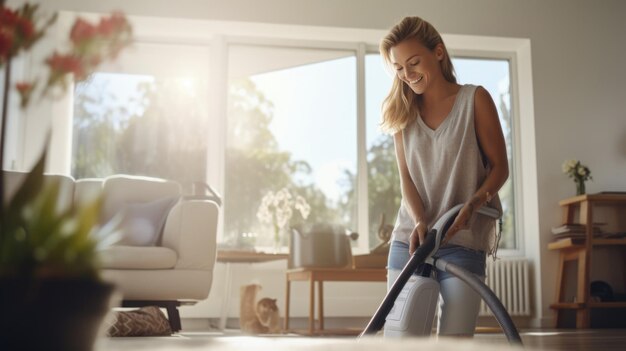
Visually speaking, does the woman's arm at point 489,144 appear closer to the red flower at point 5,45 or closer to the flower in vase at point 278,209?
the red flower at point 5,45

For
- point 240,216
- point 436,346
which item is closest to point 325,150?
point 240,216

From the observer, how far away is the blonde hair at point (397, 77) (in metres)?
2.04

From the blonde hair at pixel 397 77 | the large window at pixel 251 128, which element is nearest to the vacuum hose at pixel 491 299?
the blonde hair at pixel 397 77

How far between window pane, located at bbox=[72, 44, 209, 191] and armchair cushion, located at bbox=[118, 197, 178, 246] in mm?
1141

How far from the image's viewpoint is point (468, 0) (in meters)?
5.77

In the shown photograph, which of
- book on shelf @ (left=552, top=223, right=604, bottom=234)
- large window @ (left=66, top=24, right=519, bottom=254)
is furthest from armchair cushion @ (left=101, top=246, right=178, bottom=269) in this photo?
book on shelf @ (left=552, top=223, right=604, bottom=234)

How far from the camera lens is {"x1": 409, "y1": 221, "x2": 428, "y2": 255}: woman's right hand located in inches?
75.1

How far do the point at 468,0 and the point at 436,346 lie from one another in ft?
18.1

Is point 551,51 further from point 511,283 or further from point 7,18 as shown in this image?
point 7,18

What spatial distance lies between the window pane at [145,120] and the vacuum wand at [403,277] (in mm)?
3831

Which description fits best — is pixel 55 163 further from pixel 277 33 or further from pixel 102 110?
pixel 277 33

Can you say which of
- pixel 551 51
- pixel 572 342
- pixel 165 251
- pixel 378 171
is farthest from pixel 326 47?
pixel 572 342

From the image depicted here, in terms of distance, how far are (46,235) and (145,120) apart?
5.16m

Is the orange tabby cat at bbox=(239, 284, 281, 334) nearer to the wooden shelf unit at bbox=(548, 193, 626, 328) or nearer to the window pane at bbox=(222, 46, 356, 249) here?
the window pane at bbox=(222, 46, 356, 249)
